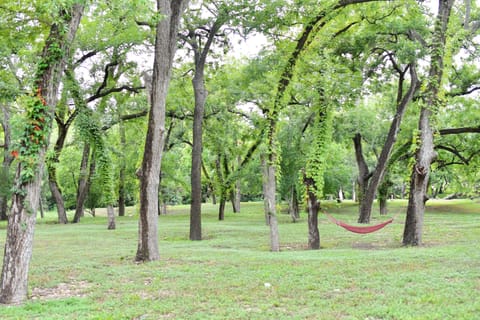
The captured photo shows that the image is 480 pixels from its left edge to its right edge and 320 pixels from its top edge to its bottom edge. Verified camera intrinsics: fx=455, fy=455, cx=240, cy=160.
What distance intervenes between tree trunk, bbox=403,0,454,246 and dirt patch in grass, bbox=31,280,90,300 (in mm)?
8188

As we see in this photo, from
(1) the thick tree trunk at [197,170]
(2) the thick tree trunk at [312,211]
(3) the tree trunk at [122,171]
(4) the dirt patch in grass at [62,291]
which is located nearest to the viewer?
(4) the dirt patch in grass at [62,291]

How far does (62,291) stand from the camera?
274 inches

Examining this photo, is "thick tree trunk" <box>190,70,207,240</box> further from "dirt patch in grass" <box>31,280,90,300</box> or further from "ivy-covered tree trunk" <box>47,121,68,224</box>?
"ivy-covered tree trunk" <box>47,121,68,224</box>

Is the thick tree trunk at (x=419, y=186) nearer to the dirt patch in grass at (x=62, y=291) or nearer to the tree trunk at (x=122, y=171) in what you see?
the dirt patch in grass at (x=62, y=291)

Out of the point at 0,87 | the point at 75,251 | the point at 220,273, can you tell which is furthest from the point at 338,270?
the point at 0,87

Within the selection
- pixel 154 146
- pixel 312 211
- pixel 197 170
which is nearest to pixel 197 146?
pixel 197 170

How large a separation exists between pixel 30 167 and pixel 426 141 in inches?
372

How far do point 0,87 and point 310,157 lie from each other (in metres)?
10.1

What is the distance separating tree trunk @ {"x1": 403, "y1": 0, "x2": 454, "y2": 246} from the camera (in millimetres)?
11680

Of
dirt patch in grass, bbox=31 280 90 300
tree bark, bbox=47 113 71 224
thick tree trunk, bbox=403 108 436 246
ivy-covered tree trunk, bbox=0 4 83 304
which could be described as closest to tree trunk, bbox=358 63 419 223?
thick tree trunk, bbox=403 108 436 246

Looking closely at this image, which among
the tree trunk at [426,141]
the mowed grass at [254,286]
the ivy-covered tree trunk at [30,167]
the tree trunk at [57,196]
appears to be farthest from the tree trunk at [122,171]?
the ivy-covered tree trunk at [30,167]

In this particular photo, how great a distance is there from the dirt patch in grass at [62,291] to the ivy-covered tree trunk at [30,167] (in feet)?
1.30

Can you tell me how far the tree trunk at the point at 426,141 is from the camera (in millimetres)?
11680

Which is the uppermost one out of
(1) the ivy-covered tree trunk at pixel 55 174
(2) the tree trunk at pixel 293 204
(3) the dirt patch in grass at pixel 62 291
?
(1) the ivy-covered tree trunk at pixel 55 174
